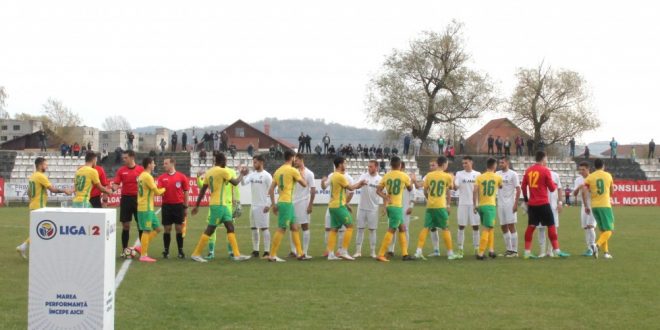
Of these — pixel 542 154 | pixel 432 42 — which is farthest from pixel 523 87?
pixel 542 154

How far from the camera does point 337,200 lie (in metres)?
15.6

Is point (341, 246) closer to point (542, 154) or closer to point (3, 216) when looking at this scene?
point (542, 154)

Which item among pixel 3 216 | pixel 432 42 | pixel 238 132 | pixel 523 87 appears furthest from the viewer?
pixel 238 132

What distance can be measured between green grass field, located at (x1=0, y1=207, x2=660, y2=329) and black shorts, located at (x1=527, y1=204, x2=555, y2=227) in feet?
2.69

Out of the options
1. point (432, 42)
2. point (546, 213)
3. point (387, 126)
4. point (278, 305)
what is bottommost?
point (278, 305)

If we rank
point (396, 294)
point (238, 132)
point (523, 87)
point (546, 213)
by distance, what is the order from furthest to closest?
point (238, 132) → point (523, 87) → point (546, 213) → point (396, 294)

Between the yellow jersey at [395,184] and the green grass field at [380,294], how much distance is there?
46.8 inches

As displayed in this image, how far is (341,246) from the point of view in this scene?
1639cm

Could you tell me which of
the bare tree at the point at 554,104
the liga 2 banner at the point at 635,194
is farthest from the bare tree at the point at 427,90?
the liga 2 banner at the point at 635,194

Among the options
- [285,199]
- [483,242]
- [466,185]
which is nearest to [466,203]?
[466,185]

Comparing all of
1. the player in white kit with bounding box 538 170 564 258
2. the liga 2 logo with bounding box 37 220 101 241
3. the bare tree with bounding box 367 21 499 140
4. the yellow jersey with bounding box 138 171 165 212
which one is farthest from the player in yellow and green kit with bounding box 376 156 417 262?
the bare tree with bounding box 367 21 499 140

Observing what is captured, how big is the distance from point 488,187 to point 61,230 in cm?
1072

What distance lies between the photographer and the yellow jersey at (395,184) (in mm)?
15305

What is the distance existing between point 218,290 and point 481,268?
5072 millimetres
